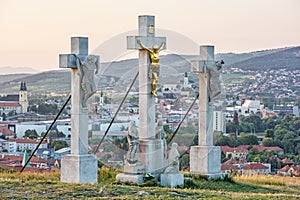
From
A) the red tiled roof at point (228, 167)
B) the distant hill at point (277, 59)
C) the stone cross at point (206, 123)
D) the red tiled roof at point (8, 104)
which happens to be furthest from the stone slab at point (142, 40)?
the distant hill at point (277, 59)

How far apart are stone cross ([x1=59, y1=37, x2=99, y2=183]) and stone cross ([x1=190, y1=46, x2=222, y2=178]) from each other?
4.25m

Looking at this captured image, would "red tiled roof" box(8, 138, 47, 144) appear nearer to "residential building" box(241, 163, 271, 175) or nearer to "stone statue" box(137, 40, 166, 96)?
"stone statue" box(137, 40, 166, 96)

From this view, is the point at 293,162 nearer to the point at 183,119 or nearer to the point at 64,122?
the point at 183,119

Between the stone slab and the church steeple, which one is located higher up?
the stone slab

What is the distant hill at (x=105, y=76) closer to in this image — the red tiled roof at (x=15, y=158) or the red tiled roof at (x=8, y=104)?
the red tiled roof at (x=8, y=104)

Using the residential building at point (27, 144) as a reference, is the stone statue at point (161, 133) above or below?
above

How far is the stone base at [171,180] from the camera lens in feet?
58.9

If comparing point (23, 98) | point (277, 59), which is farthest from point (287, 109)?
point (23, 98)

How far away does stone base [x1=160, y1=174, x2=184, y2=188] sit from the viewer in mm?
17953

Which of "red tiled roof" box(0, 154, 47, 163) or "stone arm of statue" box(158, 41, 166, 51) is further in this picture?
"red tiled roof" box(0, 154, 47, 163)

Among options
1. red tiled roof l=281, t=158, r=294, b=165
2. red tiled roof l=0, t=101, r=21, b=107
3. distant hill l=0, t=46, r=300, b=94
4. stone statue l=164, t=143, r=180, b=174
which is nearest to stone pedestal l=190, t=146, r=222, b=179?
distant hill l=0, t=46, r=300, b=94

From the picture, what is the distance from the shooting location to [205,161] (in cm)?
2078

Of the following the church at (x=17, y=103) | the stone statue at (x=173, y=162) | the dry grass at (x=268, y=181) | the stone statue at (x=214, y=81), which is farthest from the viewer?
the church at (x=17, y=103)

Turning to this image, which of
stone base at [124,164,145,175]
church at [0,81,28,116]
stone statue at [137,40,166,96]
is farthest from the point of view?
church at [0,81,28,116]
